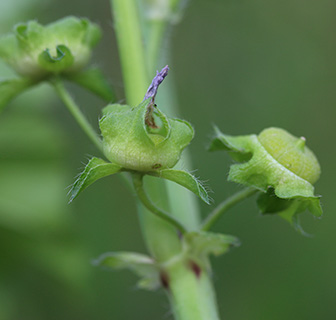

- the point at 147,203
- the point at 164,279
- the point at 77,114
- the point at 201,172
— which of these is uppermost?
the point at 77,114

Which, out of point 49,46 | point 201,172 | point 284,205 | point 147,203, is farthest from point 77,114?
point 201,172

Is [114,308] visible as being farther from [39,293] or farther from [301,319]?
[301,319]

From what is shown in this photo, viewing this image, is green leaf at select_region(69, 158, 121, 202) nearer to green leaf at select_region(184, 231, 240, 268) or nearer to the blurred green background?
green leaf at select_region(184, 231, 240, 268)

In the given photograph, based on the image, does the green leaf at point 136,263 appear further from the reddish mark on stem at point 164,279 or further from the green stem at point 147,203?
the green stem at point 147,203

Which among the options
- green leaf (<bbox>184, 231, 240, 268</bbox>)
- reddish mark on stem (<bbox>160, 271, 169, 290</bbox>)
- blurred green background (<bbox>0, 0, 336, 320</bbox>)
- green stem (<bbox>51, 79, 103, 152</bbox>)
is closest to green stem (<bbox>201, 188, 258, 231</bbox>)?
green leaf (<bbox>184, 231, 240, 268</bbox>)

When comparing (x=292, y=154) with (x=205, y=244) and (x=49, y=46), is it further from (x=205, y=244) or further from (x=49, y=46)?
A: (x=49, y=46)
